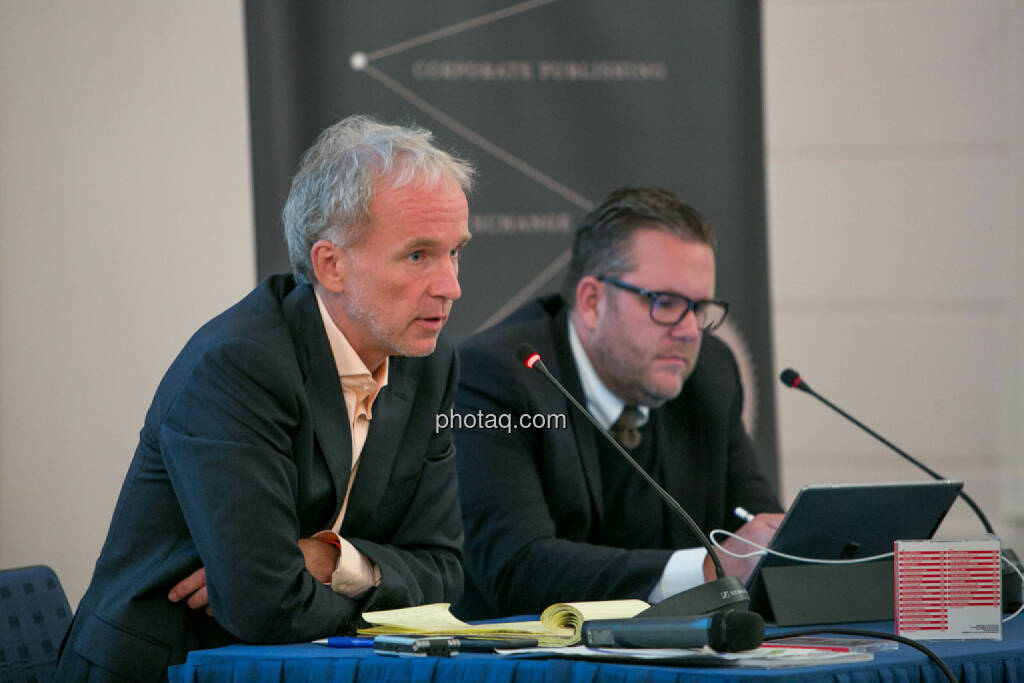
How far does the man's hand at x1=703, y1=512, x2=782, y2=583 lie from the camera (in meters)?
2.15

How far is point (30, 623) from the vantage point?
204 centimetres

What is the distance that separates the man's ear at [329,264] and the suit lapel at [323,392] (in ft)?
0.18

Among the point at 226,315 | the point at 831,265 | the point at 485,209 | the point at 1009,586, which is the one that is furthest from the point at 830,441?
the point at 226,315

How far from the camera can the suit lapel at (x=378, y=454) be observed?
80.4 inches

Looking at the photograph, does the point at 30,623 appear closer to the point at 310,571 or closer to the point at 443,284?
the point at 310,571

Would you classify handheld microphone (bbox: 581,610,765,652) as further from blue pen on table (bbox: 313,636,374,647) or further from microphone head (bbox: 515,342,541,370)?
microphone head (bbox: 515,342,541,370)

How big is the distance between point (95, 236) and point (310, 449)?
5.08 ft

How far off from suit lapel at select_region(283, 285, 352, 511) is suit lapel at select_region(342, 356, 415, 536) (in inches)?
1.5

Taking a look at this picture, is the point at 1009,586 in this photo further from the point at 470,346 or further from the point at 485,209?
the point at 485,209

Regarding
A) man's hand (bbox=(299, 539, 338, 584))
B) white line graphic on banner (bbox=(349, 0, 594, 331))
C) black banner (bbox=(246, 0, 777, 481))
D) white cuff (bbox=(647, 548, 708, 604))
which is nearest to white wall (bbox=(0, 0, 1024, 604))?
black banner (bbox=(246, 0, 777, 481))

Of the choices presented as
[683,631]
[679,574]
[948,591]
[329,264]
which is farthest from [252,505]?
[948,591]

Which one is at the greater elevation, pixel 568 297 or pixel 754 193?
pixel 754 193

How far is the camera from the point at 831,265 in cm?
406

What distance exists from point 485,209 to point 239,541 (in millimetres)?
1729
